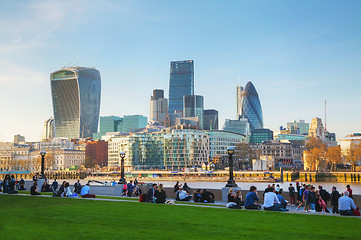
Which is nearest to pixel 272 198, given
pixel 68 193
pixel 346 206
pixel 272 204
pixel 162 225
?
pixel 272 204

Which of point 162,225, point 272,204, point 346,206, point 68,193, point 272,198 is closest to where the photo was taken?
point 162,225

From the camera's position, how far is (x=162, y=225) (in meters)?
16.6

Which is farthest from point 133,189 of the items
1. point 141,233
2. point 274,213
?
point 141,233

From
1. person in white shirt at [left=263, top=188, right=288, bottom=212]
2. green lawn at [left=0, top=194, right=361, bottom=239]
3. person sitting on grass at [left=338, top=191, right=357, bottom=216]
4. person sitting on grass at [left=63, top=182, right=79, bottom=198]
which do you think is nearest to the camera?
green lawn at [left=0, top=194, right=361, bottom=239]

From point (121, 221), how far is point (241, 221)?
4.85 m

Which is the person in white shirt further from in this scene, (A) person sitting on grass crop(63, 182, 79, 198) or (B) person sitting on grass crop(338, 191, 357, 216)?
(A) person sitting on grass crop(63, 182, 79, 198)

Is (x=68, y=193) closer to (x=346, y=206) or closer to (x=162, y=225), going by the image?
(x=162, y=225)

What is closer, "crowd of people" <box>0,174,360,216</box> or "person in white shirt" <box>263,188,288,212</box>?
"crowd of people" <box>0,174,360,216</box>

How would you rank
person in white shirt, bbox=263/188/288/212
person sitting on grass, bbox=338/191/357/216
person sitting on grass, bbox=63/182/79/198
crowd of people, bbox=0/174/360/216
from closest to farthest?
1. person sitting on grass, bbox=338/191/357/216
2. crowd of people, bbox=0/174/360/216
3. person in white shirt, bbox=263/188/288/212
4. person sitting on grass, bbox=63/182/79/198

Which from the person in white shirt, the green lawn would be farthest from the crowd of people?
the green lawn

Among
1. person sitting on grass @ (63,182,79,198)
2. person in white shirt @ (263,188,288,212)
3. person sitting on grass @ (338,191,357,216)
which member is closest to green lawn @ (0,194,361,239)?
person in white shirt @ (263,188,288,212)

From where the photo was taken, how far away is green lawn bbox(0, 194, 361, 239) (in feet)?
46.0

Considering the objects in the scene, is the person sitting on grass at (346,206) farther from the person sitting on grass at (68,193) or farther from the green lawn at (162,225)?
the person sitting on grass at (68,193)

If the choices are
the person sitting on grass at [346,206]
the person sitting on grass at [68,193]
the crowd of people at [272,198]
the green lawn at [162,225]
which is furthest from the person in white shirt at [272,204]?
the person sitting on grass at [68,193]
